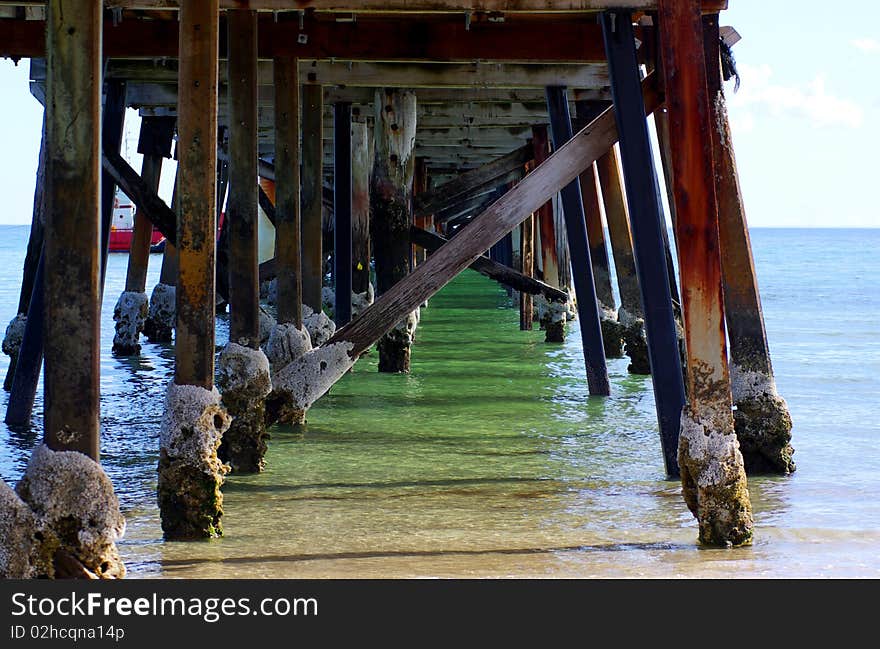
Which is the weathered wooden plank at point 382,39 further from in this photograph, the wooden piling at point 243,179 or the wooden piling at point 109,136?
the wooden piling at point 243,179

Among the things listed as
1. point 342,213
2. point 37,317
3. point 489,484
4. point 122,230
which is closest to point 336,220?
point 342,213

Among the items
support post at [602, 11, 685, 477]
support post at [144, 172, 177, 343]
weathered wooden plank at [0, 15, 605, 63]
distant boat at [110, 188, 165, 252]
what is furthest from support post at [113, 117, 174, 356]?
distant boat at [110, 188, 165, 252]

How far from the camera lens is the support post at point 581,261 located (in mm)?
8758

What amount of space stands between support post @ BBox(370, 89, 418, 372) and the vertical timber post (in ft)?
16.0

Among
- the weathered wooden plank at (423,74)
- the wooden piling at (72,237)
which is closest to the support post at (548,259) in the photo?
the weathered wooden plank at (423,74)

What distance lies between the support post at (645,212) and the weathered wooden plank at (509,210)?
6.1 inches

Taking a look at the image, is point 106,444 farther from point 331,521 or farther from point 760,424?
point 760,424

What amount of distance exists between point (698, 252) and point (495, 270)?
638 cm

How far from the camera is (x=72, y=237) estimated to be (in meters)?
4.01

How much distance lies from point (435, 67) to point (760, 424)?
3.67m

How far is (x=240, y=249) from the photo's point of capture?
20.0 feet

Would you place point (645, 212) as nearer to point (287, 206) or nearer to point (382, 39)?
point (382, 39)
